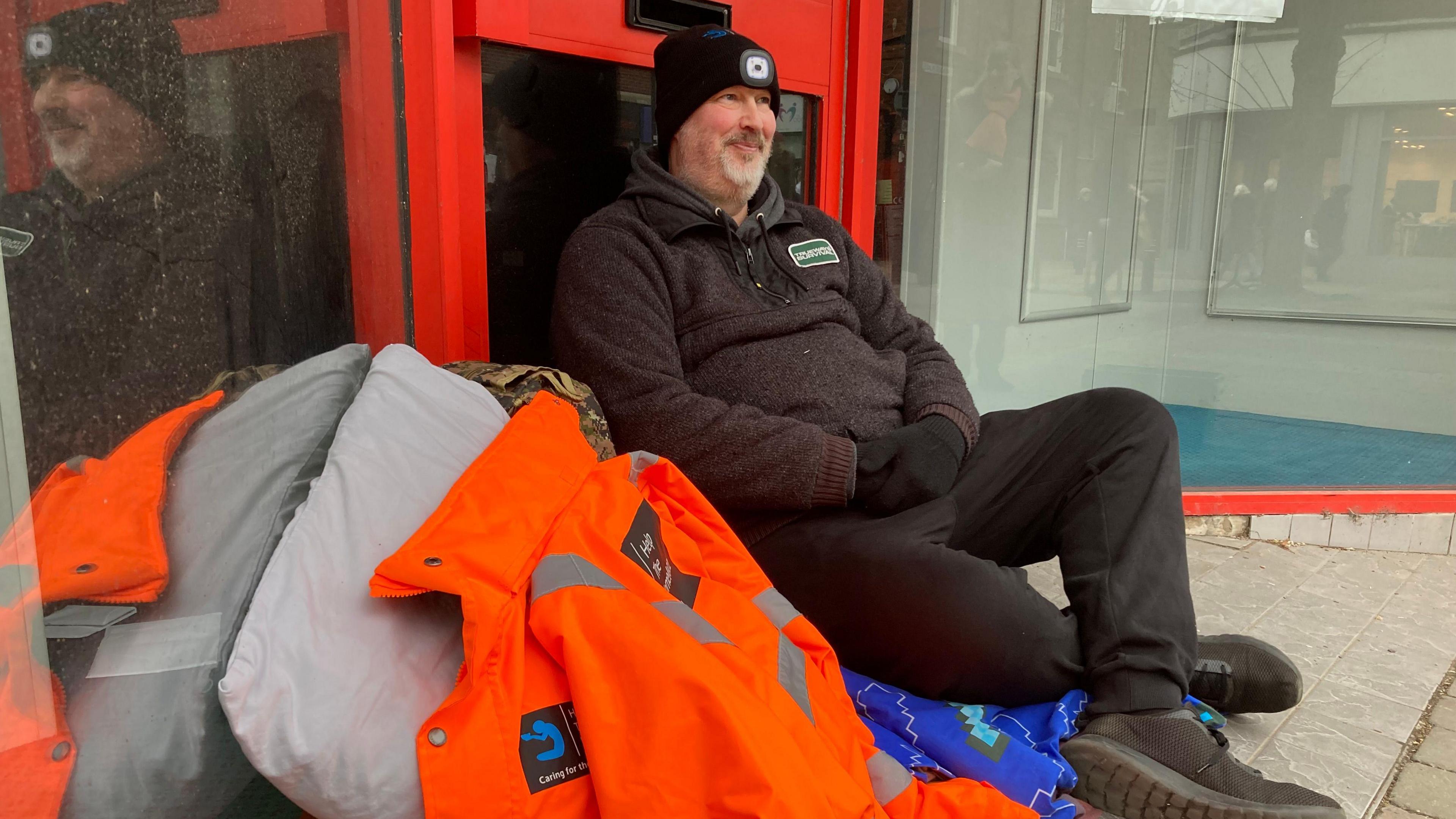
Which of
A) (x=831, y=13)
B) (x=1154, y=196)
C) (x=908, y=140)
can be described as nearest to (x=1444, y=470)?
(x=1154, y=196)

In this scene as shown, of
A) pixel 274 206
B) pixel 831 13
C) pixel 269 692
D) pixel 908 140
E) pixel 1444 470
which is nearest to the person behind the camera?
pixel 269 692

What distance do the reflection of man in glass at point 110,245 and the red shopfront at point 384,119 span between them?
35 mm

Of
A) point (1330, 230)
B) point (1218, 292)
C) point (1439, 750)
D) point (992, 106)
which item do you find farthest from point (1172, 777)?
point (1330, 230)

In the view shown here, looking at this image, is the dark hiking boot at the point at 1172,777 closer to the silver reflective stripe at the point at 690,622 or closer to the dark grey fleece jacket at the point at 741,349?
the dark grey fleece jacket at the point at 741,349

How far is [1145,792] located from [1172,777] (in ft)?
0.16

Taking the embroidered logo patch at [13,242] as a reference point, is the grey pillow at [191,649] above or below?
below

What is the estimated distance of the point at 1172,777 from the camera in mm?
1538

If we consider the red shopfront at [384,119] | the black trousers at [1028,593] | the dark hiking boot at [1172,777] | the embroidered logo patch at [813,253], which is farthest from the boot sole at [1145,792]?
the red shopfront at [384,119]

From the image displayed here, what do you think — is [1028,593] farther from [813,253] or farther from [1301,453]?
[1301,453]

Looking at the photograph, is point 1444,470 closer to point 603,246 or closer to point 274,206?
point 603,246

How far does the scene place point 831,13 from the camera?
9.61 ft

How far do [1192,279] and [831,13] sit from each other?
71.2 inches

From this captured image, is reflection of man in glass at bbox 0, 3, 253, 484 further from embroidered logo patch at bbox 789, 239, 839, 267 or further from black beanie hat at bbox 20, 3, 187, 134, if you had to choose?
embroidered logo patch at bbox 789, 239, 839, 267

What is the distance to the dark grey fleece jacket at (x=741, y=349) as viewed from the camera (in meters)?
1.87
